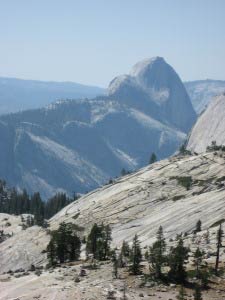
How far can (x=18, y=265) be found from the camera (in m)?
150

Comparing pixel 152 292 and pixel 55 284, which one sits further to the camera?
pixel 55 284

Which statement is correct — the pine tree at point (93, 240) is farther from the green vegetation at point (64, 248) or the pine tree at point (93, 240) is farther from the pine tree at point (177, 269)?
the pine tree at point (177, 269)

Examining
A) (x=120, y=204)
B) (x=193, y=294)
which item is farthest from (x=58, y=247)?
(x=120, y=204)

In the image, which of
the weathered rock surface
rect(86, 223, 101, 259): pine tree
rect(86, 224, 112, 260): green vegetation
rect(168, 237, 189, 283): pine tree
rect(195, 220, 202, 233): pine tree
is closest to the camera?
rect(168, 237, 189, 283): pine tree

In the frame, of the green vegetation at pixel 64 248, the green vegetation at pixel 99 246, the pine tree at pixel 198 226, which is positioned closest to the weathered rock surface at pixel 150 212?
the pine tree at pixel 198 226

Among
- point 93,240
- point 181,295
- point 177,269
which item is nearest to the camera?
point 181,295

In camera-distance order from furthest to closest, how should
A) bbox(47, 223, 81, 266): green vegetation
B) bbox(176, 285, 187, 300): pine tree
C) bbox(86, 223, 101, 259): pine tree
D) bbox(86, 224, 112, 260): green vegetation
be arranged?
bbox(86, 223, 101, 259): pine tree → bbox(47, 223, 81, 266): green vegetation → bbox(86, 224, 112, 260): green vegetation → bbox(176, 285, 187, 300): pine tree

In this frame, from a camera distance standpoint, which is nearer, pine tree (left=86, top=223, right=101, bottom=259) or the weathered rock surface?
pine tree (left=86, top=223, right=101, bottom=259)

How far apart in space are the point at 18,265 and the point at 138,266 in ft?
213

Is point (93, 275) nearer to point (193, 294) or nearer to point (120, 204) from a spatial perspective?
point (193, 294)

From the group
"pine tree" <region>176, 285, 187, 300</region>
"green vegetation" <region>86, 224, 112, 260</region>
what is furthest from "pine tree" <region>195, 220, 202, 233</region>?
"pine tree" <region>176, 285, 187, 300</region>

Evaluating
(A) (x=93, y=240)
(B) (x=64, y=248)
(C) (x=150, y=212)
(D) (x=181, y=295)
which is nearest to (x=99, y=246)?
(A) (x=93, y=240)

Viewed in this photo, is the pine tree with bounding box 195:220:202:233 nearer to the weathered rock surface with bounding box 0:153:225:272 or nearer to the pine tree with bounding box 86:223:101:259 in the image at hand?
the weathered rock surface with bounding box 0:153:225:272

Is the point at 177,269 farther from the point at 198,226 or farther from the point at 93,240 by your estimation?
the point at 198,226
